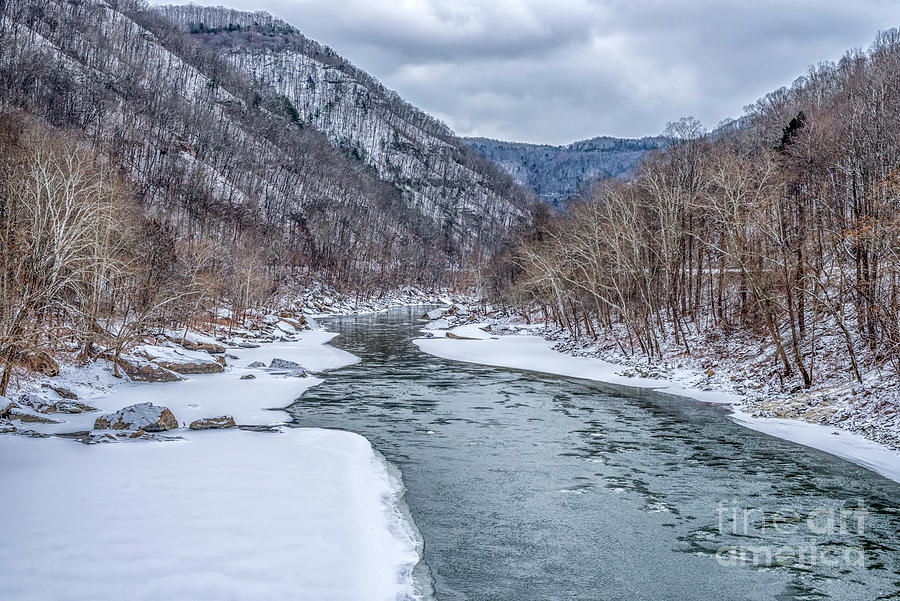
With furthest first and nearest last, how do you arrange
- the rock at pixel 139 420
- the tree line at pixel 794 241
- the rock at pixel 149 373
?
the rock at pixel 149 373 < the tree line at pixel 794 241 < the rock at pixel 139 420

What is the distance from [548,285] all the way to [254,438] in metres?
33.1

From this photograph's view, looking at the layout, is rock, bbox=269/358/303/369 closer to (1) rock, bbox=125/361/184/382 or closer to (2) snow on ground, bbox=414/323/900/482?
A: (1) rock, bbox=125/361/184/382

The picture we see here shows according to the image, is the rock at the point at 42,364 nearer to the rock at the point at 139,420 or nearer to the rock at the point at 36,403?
the rock at the point at 36,403

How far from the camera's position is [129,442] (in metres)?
14.4

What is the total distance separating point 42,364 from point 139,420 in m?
8.70

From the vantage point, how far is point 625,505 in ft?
37.7

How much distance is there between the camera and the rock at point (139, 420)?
15.8m

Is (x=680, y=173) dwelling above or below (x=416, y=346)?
above

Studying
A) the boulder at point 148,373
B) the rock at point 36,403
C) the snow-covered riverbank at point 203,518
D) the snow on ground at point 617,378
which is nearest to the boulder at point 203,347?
the boulder at point 148,373

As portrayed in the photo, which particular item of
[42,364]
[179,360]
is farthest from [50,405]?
[179,360]

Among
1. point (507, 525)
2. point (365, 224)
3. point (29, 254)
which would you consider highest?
point (365, 224)

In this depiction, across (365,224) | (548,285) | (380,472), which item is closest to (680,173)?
(548,285)

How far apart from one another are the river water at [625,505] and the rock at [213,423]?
2.23 metres

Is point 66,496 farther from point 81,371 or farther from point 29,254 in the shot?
point 81,371
